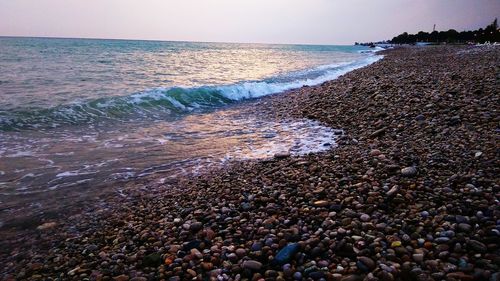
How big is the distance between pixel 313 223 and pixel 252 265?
101cm

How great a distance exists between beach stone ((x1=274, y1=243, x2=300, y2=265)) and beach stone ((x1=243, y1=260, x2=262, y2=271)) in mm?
184

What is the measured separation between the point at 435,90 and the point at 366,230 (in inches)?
353

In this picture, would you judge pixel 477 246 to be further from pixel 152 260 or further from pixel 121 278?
pixel 121 278

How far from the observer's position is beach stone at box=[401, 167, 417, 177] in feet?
16.1

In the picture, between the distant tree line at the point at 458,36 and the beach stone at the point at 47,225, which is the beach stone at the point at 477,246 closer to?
the beach stone at the point at 47,225

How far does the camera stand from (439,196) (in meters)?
4.15

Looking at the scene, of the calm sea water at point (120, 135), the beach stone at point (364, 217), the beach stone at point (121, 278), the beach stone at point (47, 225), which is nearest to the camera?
the beach stone at point (121, 278)

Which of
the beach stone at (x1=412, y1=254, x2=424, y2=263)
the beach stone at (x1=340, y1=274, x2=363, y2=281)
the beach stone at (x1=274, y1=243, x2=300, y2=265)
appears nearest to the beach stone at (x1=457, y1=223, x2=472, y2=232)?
the beach stone at (x1=412, y1=254, x2=424, y2=263)

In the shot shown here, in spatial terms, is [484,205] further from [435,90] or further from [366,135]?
[435,90]

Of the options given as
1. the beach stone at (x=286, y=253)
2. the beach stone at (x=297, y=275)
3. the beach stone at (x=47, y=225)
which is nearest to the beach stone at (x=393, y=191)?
the beach stone at (x=286, y=253)

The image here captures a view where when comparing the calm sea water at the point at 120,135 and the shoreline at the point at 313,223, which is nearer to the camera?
the shoreline at the point at 313,223

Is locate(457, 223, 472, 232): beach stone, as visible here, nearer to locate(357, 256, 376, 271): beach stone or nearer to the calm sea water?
locate(357, 256, 376, 271): beach stone

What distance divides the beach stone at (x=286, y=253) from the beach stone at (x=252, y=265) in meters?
0.18

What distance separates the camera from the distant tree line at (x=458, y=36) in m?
89.6
